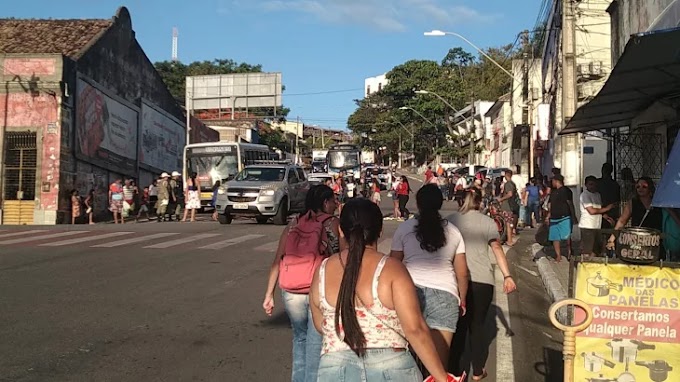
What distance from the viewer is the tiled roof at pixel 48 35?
28.6 metres

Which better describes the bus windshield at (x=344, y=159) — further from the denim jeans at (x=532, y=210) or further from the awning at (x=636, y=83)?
the awning at (x=636, y=83)

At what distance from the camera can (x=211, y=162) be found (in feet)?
96.4

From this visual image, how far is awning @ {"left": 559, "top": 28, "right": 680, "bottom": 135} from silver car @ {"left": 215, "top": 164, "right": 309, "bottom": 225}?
9.07m

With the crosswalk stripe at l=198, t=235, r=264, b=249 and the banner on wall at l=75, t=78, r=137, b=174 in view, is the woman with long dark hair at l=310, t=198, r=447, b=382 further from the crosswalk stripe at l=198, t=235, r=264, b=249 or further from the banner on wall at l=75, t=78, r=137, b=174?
the banner on wall at l=75, t=78, r=137, b=174

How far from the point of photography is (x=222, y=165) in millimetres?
29406

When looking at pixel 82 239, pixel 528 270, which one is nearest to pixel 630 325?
pixel 528 270

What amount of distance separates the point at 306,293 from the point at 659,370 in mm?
2489

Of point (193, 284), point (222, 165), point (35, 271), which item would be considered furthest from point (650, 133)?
point (222, 165)

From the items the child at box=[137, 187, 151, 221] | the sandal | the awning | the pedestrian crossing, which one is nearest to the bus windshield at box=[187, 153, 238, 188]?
the child at box=[137, 187, 151, 221]

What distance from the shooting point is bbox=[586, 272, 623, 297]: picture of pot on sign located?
193 inches

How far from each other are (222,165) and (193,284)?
771 inches

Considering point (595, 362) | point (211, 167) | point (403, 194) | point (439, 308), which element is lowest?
point (595, 362)

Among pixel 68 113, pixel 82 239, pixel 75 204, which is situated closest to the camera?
pixel 82 239

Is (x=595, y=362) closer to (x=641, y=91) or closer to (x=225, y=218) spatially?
(x=641, y=91)
